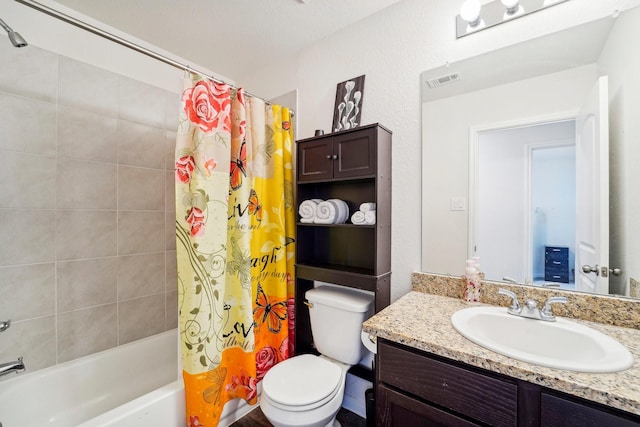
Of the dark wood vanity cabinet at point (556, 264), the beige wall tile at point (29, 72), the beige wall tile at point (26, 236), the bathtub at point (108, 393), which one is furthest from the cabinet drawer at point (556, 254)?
the beige wall tile at point (29, 72)

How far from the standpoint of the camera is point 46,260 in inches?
59.7

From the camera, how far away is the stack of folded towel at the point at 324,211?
1595 millimetres

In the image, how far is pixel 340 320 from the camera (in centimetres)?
150

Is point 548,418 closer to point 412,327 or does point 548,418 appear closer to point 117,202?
point 412,327

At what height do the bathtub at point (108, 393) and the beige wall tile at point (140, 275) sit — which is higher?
the beige wall tile at point (140, 275)

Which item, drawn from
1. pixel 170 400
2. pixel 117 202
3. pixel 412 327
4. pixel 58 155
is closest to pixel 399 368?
pixel 412 327

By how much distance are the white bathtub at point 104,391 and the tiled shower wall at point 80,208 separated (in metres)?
0.10

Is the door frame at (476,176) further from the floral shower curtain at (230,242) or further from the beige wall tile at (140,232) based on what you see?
the beige wall tile at (140,232)

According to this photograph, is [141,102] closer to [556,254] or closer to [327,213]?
[327,213]

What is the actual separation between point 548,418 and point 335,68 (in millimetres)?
1992

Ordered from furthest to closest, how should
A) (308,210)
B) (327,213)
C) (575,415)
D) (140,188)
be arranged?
(140,188) → (308,210) → (327,213) → (575,415)

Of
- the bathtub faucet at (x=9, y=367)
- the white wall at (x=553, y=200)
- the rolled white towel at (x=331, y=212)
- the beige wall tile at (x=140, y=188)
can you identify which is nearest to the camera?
the white wall at (x=553, y=200)

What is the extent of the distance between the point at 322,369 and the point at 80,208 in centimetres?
175

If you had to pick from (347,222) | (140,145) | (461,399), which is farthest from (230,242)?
(461,399)
